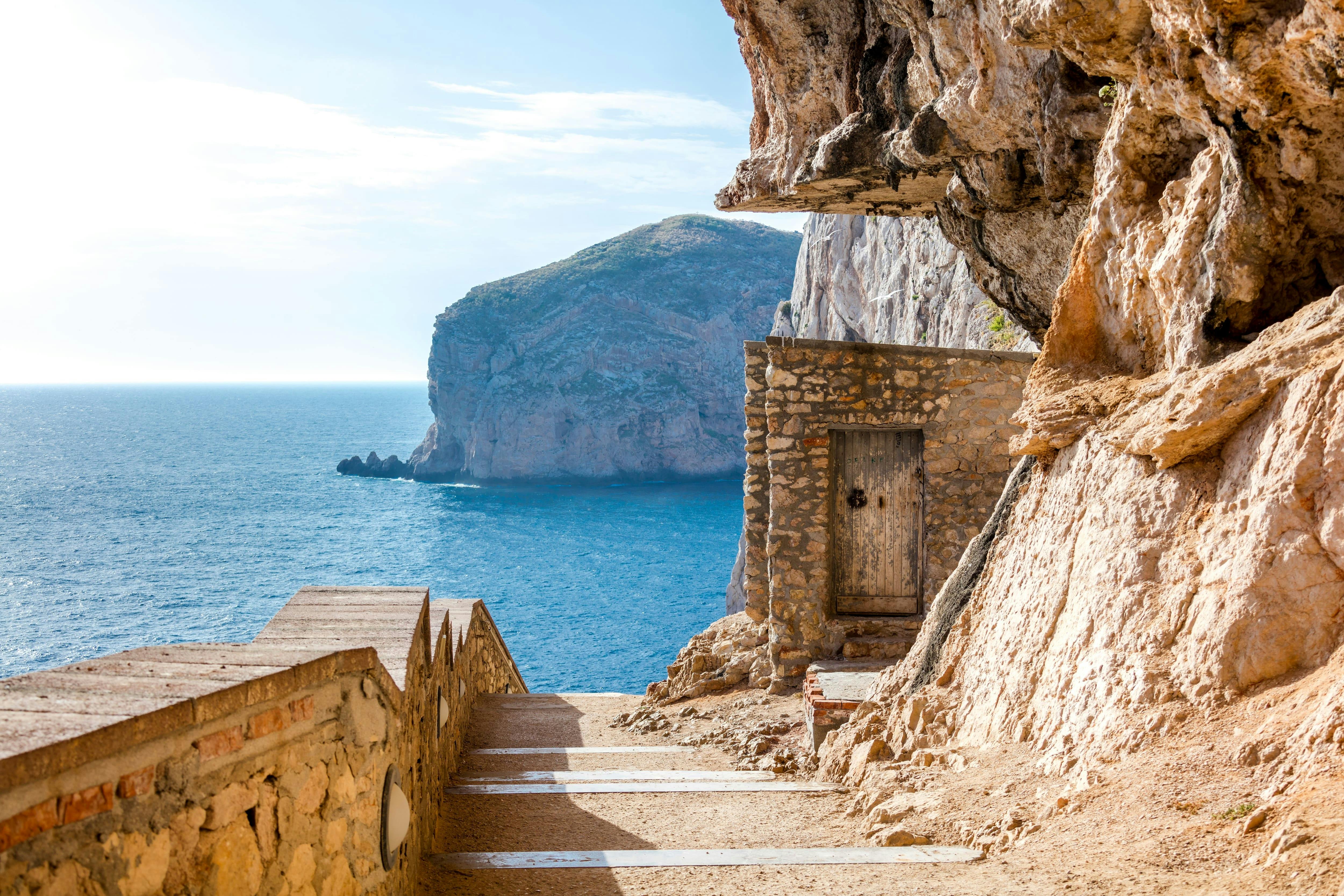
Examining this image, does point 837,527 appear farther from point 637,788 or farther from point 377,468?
point 377,468

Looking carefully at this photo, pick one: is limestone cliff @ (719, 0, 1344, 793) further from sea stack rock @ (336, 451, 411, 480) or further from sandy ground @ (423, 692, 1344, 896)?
sea stack rock @ (336, 451, 411, 480)

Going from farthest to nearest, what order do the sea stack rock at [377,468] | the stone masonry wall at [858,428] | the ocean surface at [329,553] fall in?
the sea stack rock at [377,468] < the ocean surface at [329,553] < the stone masonry wall at [858,428]

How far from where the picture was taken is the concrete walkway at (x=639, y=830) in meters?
3.90

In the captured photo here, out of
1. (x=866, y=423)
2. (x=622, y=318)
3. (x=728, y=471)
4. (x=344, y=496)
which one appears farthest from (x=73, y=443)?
(x=866, y=423)

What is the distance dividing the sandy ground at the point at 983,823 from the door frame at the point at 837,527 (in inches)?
146

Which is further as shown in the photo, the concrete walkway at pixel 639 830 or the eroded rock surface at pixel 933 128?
the eroded rock surface at pixel 933 128

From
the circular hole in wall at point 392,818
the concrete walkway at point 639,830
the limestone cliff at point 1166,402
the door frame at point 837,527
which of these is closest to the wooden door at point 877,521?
the door frame at point 837,527

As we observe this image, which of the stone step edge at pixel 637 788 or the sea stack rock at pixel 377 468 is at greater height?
the stone step edge at pixel 637 788

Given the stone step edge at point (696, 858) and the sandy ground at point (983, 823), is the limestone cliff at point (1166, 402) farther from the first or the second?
the stone step edge at point (696, 858)

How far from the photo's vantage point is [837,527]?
9.20m

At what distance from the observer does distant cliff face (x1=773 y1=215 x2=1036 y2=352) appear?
1532 cm

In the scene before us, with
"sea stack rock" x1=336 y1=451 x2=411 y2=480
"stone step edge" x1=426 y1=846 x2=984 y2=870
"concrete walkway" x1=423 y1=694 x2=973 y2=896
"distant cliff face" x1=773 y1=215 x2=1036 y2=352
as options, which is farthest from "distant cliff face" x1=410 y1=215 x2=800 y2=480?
"stone step edge" x1=426 y1=846 x2=984 y2=870

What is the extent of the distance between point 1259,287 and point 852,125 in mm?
5015

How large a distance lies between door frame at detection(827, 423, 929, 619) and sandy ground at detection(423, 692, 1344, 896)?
371cm
